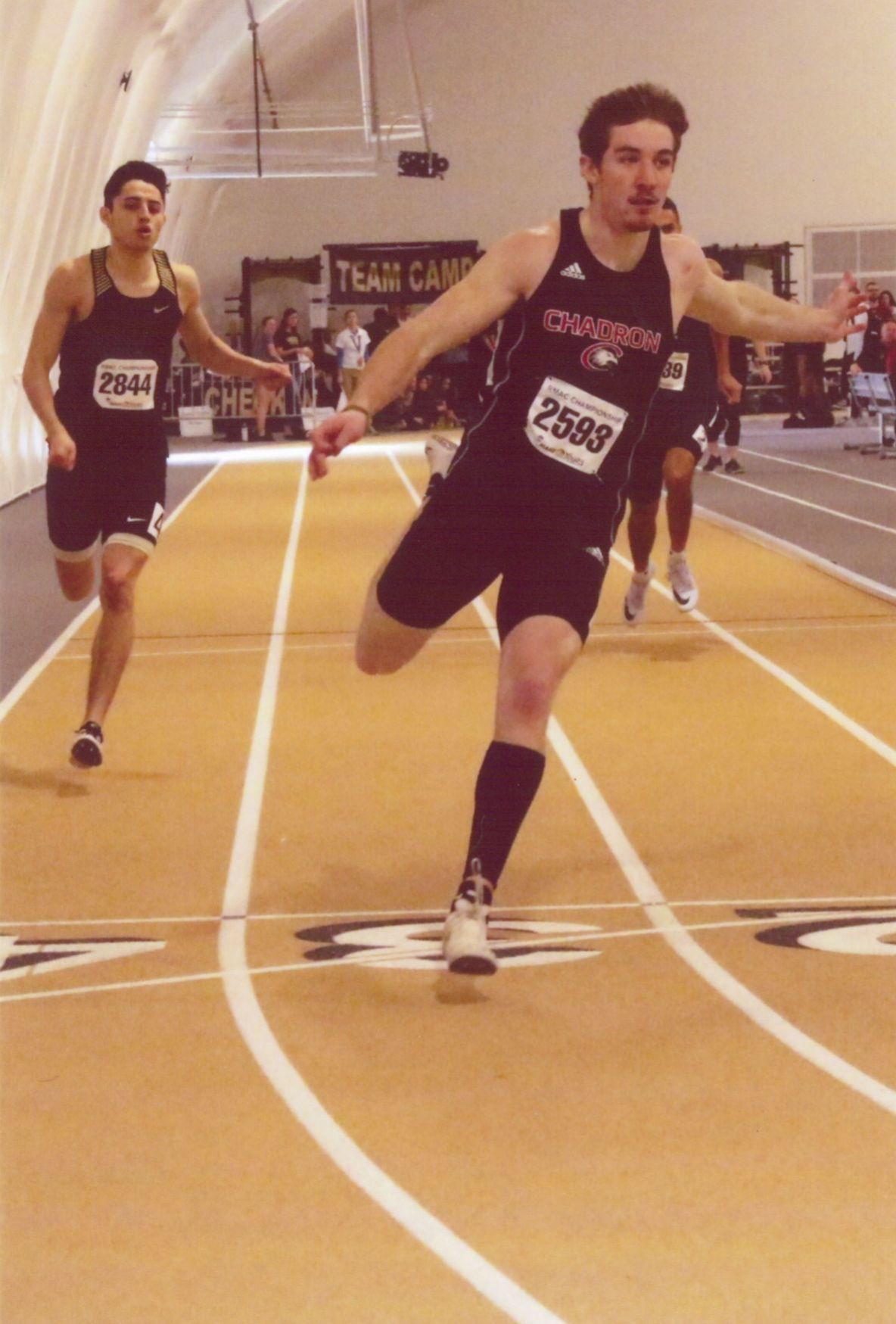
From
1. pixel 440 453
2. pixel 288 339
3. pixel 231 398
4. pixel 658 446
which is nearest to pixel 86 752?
pixel 440 453

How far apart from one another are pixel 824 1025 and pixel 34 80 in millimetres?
14635

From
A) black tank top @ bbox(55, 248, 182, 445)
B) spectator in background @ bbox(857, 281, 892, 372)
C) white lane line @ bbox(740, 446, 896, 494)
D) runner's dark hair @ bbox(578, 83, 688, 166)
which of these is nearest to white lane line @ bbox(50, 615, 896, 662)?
black tank top @ bbox(55, 248, 182, 445)

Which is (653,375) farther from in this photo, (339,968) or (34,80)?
(34,80)

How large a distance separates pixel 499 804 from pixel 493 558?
56cm

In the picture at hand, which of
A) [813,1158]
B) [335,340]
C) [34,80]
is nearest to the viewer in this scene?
[813,1158]

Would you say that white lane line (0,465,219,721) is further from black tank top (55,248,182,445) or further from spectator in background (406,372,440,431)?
spectator in background (406,372,440,431)

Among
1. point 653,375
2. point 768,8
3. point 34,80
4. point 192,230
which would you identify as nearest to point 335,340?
point 192,230

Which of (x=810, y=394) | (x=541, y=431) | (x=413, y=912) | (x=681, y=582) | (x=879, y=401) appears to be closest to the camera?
(x=541, y=431)

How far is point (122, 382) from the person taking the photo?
22.6 feet

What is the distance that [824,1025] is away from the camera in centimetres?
411

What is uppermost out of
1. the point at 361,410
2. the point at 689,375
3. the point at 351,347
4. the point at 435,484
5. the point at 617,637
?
the point at 361,410

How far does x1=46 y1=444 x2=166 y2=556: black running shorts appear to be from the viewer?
22.8 feet

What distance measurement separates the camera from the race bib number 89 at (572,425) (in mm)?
4641

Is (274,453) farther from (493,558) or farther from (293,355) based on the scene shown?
(493,558)
